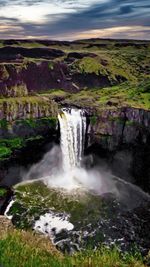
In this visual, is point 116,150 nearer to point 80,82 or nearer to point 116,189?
point 116,189

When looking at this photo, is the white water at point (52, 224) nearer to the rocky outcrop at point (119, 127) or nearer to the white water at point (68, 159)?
the white water at point (68, 159)

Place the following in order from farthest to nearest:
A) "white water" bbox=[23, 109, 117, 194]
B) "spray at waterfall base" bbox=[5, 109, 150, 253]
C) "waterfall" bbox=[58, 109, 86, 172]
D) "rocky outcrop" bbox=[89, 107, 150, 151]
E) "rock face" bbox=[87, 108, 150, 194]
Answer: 1. "waterfall" bbox=[58, 109, 86, 172]
2. "white water" bbox=[23, 109, 117, 194]
3. "rocky outcrop" bbox=[89, 107, 150, 151]
4. "rock face" bbox=[87, 108, 150, 194]
5. "spray at waterfall base" bbox=[5, 109, 150, 253]

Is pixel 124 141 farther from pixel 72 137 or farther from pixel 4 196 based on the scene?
pixel 4 196

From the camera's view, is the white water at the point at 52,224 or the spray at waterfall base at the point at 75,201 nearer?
the spray at waterfall base at the point at 75,201

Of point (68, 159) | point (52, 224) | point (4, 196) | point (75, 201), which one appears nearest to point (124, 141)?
point (68, 159)

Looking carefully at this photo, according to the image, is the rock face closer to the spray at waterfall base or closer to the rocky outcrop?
the rocky outcrop

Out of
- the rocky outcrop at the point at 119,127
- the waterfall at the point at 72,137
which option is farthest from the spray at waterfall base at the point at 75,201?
the rocky outcrop at the point at 119,127

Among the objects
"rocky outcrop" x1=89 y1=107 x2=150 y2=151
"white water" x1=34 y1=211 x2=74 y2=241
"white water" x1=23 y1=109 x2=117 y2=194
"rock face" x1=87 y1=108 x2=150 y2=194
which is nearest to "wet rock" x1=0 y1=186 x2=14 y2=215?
"white water" x1=23 y1=109 x2=117 y2=194

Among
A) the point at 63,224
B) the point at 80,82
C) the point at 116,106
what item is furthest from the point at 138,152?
the point at 80,82
